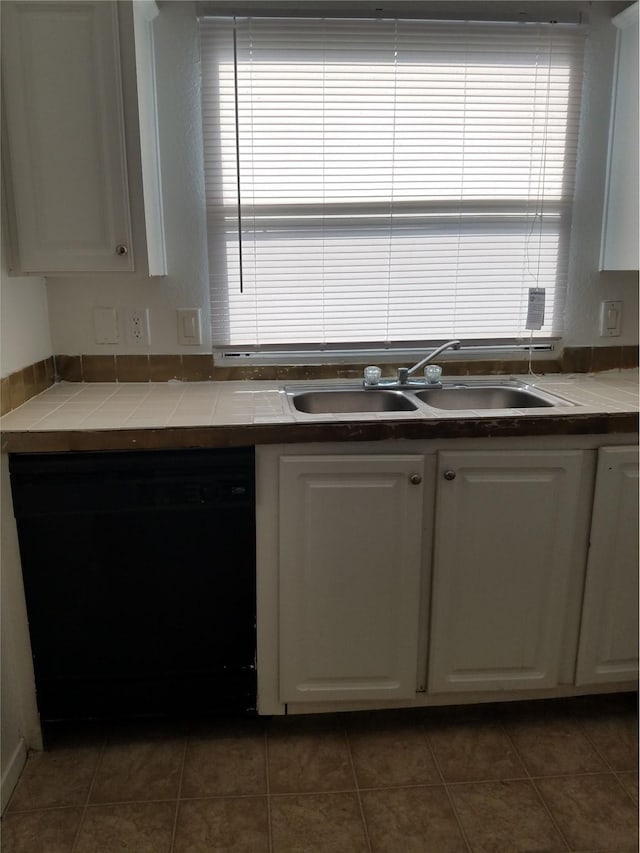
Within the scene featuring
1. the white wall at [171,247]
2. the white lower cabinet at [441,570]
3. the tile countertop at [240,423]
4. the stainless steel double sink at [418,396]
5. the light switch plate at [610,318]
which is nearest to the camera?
the tile countertop at [240,423]

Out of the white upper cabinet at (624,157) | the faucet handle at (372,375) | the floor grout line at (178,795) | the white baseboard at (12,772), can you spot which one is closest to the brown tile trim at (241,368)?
the faucet handle at (372,375)

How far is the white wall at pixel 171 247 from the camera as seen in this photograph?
81.0 inches

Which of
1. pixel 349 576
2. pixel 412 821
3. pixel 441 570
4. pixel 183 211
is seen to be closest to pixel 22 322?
pixel 183 211

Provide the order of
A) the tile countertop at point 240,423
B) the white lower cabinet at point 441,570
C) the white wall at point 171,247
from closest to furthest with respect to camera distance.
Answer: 1. the tile countertop at point 240,423
2. the white lower cabinet at point 441,570
3. the white wall at point 171,247

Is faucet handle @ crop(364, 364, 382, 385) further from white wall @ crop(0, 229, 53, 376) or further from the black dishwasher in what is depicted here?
white wall @ crop(0, 229, 53, 376)

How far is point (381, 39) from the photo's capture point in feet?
6.86

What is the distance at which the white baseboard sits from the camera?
1683mm

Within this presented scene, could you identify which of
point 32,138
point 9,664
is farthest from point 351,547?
point 32,138

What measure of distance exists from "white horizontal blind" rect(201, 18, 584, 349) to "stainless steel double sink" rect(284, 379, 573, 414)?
204 millimetres

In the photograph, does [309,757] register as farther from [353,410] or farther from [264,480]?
[353,410]

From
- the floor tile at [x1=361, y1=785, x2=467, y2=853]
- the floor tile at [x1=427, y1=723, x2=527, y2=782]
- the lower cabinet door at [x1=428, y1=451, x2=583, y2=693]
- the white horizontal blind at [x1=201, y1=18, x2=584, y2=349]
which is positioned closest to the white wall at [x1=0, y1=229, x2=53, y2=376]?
the white horizontal blind at [x1=201, y1=18, x2=584, y2=349]

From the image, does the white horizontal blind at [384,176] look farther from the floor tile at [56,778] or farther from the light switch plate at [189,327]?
the floor tile at [56,778]

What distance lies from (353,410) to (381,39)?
1.19 m

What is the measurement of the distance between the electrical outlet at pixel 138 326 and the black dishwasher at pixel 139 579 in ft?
2.08
